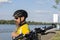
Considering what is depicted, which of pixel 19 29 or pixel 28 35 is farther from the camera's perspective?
pixel 19 29

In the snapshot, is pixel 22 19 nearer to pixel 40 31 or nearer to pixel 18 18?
pixel 18 18

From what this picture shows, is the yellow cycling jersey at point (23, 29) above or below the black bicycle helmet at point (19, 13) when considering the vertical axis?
below

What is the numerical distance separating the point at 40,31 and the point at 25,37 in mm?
285

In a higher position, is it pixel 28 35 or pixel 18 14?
pixel 18 14

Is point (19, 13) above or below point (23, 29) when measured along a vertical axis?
above

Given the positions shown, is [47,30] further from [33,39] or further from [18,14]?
[18,14]

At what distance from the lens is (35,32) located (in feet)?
13.2

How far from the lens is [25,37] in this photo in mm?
3900

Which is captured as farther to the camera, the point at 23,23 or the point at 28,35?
the point at 23,23

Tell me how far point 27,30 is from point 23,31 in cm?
7

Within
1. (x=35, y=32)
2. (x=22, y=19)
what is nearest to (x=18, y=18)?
(x=22, y=19)

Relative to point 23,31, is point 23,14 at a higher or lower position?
higher

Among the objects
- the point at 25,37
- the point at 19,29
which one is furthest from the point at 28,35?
the point at 19,29

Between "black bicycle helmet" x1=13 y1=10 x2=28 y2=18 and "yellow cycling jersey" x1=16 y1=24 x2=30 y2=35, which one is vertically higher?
"black bicycle helmet" x1=13 y1=10 x2=28 y2=18
